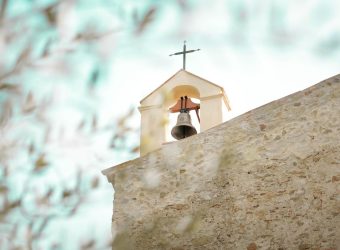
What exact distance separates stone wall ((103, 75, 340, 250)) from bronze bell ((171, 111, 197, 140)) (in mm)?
1270

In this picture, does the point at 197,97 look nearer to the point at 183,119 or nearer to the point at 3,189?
the point at 183,119

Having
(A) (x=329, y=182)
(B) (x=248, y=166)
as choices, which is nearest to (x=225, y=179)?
(B) (x=248, y=166)

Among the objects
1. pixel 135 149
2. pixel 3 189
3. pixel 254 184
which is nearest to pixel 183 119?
pixel 254 184

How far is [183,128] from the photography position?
23.6ft

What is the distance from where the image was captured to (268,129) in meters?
5.44

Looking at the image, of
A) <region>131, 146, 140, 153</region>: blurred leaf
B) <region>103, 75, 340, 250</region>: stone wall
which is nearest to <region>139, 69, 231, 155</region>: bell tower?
<region>103, 75, 340, 250</region>: stone wall

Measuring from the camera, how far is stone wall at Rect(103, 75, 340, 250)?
15.9 ft

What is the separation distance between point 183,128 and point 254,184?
217cm

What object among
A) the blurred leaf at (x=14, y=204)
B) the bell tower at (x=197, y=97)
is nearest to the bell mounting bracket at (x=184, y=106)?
the bell tower at (x=197, y=97)

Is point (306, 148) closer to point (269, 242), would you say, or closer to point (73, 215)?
point (269, 242)

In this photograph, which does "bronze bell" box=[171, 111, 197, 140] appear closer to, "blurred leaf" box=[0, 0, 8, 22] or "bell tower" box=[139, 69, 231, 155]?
"bell tower" box=[139, 69, 231, 155]

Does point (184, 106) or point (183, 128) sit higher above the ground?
point (184, 106)

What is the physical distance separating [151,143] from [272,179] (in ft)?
11.7

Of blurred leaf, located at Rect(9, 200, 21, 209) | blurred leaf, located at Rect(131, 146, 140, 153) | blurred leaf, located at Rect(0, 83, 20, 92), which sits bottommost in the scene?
blurred leaf, located at Rect(9, 200, 21, 209)
